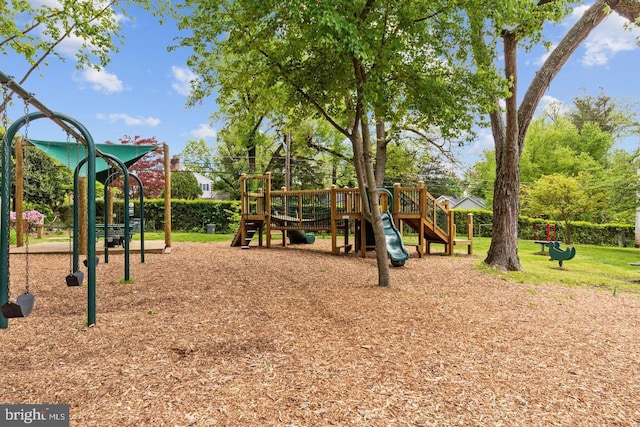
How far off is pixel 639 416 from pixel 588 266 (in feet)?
33.0

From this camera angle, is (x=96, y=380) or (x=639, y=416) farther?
(x=96, y=380)

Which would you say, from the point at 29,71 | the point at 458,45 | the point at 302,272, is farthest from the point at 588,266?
the point at 29,71

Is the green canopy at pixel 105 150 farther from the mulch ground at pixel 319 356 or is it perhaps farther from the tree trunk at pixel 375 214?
the tree trunk at pixel 375 214

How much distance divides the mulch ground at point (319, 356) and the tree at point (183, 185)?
79.2ft

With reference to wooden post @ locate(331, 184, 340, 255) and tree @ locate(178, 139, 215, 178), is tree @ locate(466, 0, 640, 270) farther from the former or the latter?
tree @ locate(178, 139, 215, 178)

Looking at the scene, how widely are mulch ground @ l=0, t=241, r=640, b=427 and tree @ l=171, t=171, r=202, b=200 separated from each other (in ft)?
79.2

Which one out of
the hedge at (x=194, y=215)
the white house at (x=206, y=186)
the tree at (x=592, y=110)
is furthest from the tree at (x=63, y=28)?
the tree at (x=592, y=110)

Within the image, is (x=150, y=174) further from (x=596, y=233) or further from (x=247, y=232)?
(x=596, y=233)

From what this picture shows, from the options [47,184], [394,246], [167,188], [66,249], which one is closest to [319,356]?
[394,246]

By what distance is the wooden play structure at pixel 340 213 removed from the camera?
424 inches

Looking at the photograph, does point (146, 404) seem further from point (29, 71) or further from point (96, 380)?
point (29, 71)

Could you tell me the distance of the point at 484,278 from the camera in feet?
24.2

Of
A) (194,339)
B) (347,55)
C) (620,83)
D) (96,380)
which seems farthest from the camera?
(620,83)

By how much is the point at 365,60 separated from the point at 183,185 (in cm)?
2669
